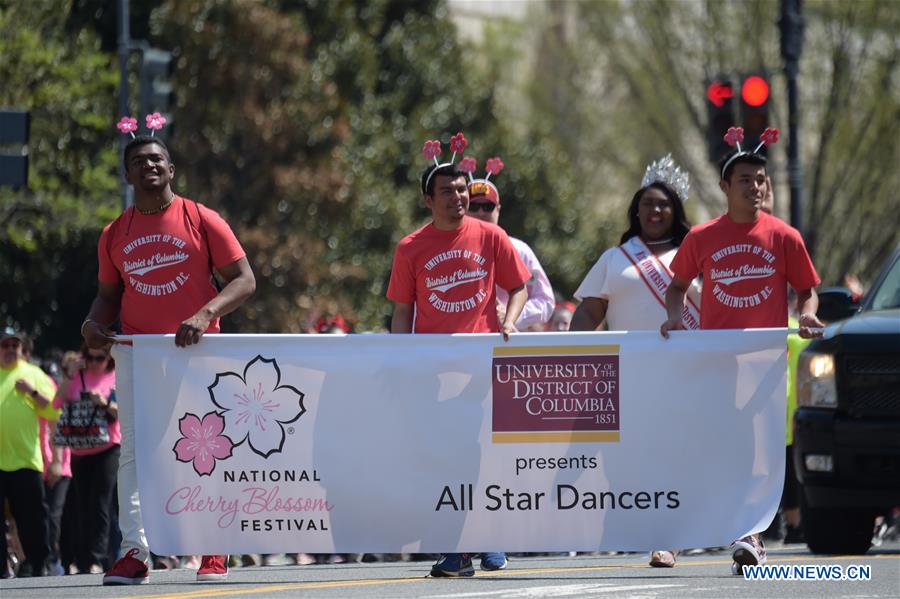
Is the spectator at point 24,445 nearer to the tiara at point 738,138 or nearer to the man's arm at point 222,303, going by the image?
the man's arm at point 222,303

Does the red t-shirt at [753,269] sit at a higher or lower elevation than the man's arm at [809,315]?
higher

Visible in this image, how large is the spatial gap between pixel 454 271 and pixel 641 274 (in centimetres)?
130

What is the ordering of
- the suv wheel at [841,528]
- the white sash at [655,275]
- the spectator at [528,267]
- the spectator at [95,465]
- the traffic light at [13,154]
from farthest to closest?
the traffic light at [13,154] < the spectator at [95,465] < the spectator at [528,267] < the white sash at [655,275] < the suv wheel at [841,528]

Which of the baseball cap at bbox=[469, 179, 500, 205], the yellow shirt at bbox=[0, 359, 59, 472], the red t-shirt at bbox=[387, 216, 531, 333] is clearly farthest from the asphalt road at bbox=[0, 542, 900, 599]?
the yellow shirt at bbox=[0, 359, 59, 472]

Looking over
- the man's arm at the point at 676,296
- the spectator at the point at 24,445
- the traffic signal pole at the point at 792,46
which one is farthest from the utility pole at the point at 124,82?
the man's arm at the point at 676,296

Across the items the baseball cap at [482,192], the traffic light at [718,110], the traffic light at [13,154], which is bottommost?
the baseball cap at [482,192]

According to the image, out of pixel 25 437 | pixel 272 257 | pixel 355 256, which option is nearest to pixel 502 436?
pixel 25 437

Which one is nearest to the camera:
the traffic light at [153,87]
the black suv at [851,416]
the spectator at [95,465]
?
the black suv at [851,416]

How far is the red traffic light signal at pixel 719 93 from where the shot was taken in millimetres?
18422

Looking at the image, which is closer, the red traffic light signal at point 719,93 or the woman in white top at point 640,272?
the woman in white top at point 640,272

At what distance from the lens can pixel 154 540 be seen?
10.1 metres

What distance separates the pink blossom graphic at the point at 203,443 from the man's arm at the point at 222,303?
40 centimetres

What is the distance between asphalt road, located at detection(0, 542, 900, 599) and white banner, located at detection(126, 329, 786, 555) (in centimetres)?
24

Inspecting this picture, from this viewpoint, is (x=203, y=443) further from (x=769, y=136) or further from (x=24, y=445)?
(x=24, y=445)
